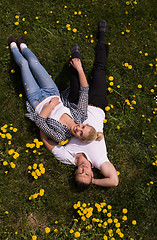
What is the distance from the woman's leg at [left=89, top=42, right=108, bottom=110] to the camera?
422cm

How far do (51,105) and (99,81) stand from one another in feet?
3.59

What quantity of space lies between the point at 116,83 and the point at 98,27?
4.50 ft

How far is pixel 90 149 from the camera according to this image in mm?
3896

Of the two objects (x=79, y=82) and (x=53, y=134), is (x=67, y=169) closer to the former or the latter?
(x=53, y=134)

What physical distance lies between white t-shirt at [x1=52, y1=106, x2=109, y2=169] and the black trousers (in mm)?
190

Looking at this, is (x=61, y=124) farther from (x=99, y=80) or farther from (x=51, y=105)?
(x=99, y=80)

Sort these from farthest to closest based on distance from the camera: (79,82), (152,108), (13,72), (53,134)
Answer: (152,108)
(13,72)
(79,82)
(53,134)

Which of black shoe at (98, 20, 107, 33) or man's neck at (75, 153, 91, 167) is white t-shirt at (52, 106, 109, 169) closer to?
man's neck at (75, 153, 91, 167)

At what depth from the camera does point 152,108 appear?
15.6 feet

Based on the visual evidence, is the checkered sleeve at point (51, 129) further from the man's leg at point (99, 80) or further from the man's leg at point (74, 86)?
the man's leg at point (99, 80)

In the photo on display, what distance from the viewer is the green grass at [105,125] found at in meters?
4.04

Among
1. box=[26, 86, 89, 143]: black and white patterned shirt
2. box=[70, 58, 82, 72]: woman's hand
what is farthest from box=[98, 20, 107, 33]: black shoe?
box=[26, 86, 89, 143]: black and white patterned shirt

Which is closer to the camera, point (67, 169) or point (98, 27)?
point (67, 169)

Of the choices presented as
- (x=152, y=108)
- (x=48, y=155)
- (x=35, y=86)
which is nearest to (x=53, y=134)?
(x=48, y=155)
